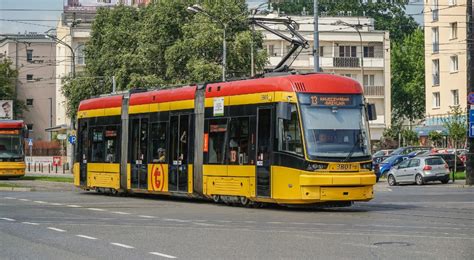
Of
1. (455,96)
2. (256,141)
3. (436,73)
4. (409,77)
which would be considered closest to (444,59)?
(436,73)

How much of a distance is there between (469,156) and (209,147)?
692 inches

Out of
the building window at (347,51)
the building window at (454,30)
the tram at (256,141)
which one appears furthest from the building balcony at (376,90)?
the tram at (256,141)

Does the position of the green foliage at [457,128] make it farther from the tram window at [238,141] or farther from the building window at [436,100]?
the tram window at [238,141]

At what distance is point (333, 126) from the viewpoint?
22.6 m

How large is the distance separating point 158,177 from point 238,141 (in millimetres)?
4575

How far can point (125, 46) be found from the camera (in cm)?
6291

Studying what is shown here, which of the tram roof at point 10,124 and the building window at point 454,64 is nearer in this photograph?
the tram roof at point 10,124

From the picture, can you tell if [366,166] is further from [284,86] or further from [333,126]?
[284,86]

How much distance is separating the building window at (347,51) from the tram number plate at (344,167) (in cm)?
6994

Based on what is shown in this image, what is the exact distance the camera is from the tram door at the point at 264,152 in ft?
75.8

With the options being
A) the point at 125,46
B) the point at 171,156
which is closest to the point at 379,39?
the point at 125,46

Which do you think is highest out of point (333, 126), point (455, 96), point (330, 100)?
point (455, 96)

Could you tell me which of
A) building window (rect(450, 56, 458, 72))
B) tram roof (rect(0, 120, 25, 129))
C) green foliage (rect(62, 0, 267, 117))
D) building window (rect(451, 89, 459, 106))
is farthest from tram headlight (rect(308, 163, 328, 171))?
building window (rect(450, 56, 458, 72))

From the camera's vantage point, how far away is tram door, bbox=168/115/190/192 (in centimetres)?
2675
